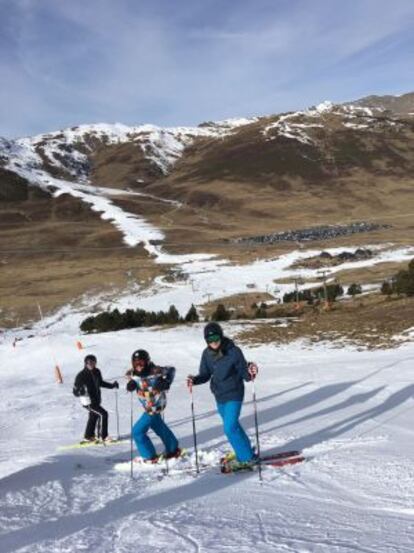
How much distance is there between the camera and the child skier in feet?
33.0

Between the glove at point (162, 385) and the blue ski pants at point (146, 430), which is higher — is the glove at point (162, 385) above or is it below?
Result: above

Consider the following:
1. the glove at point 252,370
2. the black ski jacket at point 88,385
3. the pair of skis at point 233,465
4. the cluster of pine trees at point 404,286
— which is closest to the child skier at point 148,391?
the pair of skis at point 233,465

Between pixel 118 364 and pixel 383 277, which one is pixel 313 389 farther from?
pixel 383 277

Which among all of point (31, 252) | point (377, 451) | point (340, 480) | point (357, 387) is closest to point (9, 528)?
point (340, 480)

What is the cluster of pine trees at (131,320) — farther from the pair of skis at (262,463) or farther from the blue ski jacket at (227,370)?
the blue ski jacket at (227,370)

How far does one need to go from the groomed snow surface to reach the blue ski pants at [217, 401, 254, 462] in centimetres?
34

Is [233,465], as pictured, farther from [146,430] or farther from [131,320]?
[131,320]

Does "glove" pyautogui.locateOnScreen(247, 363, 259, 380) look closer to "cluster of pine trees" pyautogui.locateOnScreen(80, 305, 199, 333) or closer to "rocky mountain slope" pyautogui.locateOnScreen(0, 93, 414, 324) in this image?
"cluster of pine trees" pyautogui.locateOnScreen(80, 305, 199, 333)

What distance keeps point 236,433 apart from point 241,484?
0.86 meters

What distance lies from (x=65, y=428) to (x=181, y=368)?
28.3ft

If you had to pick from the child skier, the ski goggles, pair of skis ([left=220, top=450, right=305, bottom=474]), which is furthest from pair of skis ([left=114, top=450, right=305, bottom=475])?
the ski goggles

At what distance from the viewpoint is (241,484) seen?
8633 mm

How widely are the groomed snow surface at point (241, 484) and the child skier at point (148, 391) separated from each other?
614mm

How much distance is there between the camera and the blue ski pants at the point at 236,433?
30.6ft
